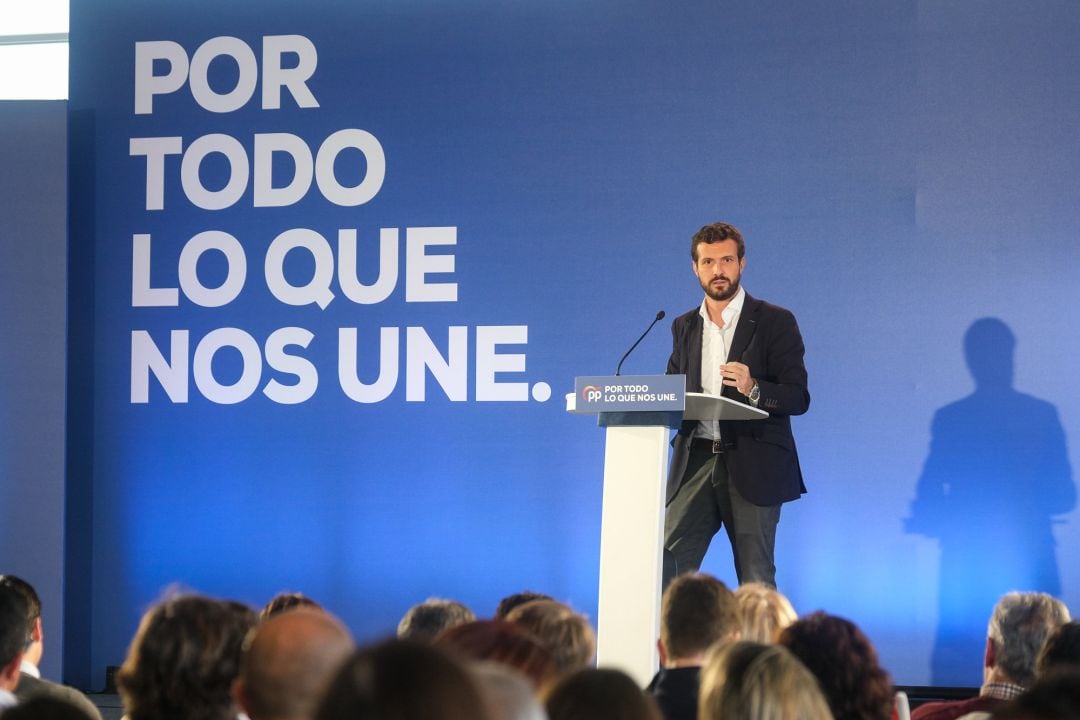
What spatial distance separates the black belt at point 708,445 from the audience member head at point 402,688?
12.5 ft

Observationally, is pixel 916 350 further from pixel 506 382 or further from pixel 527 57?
pixel 527 57

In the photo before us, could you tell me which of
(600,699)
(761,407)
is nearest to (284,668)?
(600,699)

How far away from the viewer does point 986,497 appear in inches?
226

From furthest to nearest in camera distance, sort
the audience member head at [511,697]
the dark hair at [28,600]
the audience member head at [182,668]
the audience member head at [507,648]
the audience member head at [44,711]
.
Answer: the dark hair at [28,600] < the audience member head at [182,668] < the audience member head at [507,648] < the audience member head at [44,711] < the audience member head at [511,697]

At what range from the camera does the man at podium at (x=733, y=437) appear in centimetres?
463

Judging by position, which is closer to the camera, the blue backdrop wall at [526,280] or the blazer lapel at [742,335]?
the blazer lapel at [742,335]

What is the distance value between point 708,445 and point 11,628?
8.46 ft

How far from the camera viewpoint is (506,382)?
20.5 ft

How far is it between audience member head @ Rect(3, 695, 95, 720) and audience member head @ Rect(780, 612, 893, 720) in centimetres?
130

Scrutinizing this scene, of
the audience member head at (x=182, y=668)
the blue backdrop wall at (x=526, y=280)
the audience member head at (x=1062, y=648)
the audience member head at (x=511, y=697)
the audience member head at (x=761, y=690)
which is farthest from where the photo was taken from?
the blue backdrop wall at (x=526, y=280)

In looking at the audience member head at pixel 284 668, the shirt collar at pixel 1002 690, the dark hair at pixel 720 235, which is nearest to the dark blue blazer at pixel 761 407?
the dark hair at pixel 720 235

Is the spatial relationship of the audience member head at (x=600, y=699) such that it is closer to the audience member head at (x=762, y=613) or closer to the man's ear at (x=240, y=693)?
the man's ear at (x=240, y=693)

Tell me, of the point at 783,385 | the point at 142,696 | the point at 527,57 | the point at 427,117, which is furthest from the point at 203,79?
the point at 142,696

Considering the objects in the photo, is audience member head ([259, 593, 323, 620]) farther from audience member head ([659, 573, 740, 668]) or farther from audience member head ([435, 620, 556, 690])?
Answer: audience member head ([435, 620, 556, 690])
